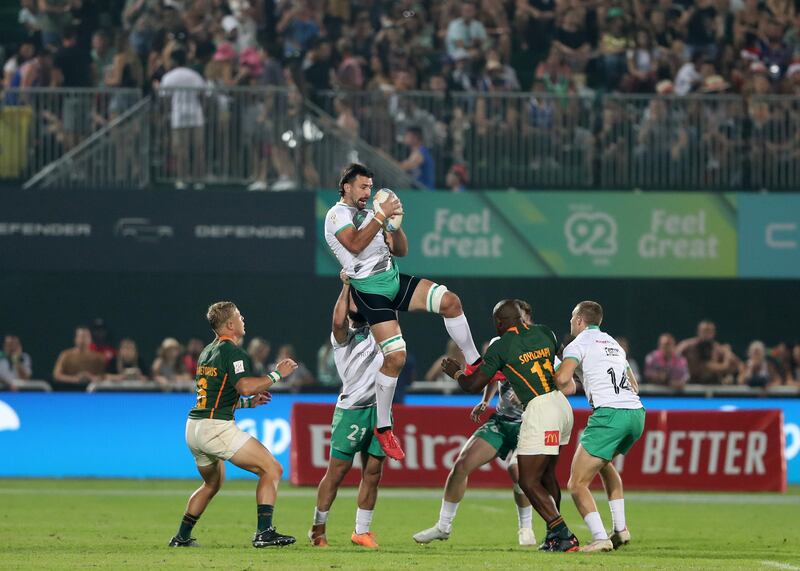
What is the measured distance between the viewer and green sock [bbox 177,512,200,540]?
11.8 m

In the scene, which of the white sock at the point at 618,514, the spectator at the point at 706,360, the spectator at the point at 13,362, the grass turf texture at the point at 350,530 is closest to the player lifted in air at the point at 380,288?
the grass turf texture at the point at 350,530

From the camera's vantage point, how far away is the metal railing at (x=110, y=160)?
22.8 m

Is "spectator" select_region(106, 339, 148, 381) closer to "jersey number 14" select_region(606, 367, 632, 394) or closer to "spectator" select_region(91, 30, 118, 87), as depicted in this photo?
"spectator" select_region(91, 30, 118, 87)

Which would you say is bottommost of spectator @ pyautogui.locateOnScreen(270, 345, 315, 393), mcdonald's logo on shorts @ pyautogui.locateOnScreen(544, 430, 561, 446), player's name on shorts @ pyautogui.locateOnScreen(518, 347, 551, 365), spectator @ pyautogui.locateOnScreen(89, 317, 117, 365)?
spectator @ pyautogui.locateOnScreen(270, 345, 315, 393)

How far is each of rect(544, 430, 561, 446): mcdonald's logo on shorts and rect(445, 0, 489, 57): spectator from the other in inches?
551

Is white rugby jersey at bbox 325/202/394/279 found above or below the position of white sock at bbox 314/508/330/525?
above

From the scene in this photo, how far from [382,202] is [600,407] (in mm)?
2392

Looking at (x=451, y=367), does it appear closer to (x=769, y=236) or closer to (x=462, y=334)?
(x=462, y=334)

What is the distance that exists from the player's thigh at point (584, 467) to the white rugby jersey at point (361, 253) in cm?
213

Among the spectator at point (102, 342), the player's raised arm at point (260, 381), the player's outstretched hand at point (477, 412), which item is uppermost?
the player's raised arm at point (260, 381)

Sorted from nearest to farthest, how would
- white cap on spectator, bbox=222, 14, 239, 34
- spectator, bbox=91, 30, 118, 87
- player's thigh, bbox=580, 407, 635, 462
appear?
player's thigh, bbox=580, 407, 635, 462 → spectator, bbox=91, 30, 118, 87 → white cap on spectator, bbox=222, 14, 239, 34

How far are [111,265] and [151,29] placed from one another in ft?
13.1

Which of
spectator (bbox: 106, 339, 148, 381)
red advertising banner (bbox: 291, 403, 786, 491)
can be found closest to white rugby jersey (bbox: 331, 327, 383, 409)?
red advertising banner (bbox: 291, 403, 786, 491)

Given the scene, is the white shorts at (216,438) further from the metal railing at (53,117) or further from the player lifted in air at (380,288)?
the metal railing at (53,117)
